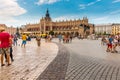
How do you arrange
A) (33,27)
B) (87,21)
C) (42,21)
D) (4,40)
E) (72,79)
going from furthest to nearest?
(33,27) → (42,21) → (87,21) → (4,40) → (72,79)

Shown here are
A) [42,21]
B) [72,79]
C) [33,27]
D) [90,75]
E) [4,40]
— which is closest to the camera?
[72,79]

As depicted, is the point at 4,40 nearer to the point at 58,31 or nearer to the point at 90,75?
the point at 90,75

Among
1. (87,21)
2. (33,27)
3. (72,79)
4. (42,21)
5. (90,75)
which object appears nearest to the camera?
(72,79)

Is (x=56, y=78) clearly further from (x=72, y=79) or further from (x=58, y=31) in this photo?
(x=58, y=31)

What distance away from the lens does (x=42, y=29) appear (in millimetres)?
184750

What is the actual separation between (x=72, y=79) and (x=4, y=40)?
451 cm

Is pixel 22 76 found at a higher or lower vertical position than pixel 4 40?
lower

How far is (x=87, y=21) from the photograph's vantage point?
17250 centimetres

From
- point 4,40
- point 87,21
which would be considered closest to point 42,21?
point 87,21

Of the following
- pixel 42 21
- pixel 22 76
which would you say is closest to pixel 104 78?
pixel 22 76

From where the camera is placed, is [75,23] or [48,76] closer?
[48,76]

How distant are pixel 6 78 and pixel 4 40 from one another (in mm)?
3402

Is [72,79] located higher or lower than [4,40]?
lower

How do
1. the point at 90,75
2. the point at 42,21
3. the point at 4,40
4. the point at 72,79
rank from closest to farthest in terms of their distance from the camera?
the point at 72,79, the point at 90,75, the point at 4,40, the point at 42,21
